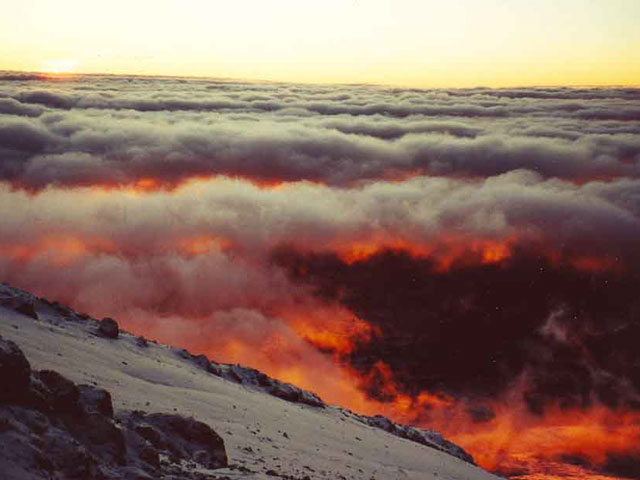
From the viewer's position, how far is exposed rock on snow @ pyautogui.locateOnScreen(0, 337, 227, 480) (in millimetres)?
10555

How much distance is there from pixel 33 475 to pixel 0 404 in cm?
204

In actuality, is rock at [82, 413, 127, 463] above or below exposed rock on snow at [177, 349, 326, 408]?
above

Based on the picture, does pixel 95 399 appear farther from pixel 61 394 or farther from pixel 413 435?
pixel 413 435

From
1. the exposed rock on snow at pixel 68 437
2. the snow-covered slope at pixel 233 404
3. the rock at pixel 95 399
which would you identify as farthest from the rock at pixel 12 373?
the snow-covered slope at pixel 233 404

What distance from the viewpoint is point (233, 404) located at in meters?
25.4

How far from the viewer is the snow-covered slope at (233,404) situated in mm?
20109

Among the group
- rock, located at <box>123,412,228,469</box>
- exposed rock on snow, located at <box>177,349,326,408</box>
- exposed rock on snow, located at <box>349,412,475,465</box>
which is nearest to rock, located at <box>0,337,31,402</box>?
rock, located at <box>123,412,228,469</box>

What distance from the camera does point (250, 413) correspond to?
2469 cm

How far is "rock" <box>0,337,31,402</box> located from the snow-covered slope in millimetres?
5022

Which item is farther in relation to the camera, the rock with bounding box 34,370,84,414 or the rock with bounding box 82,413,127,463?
the rock with bounding box 34,370,84,414

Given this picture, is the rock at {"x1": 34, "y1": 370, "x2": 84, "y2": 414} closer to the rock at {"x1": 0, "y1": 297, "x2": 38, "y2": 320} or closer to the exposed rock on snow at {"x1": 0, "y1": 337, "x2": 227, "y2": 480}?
the exposed rock on snow at {"x1": 0, "y1": 337, "x2": 227, "y2": 480}

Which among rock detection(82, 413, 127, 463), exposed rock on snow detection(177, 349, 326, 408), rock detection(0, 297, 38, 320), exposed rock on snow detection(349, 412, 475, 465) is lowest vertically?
exposed rock on snow detection(349, 412, 475, 465)

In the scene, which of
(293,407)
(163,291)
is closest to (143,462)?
(293,407)

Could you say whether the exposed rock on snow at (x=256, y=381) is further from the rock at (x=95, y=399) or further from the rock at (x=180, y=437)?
the rock at (x=95, y=399)
